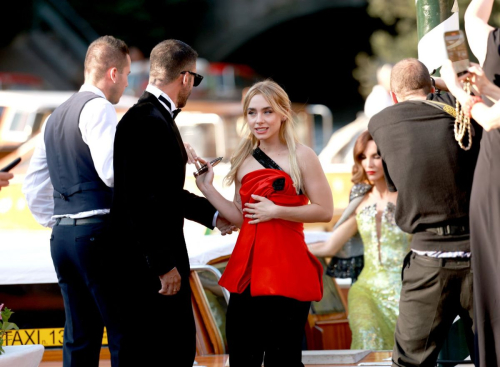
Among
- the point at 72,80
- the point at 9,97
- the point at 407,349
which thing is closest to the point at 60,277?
the point at 407,349

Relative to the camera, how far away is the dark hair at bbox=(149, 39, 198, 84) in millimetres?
4273

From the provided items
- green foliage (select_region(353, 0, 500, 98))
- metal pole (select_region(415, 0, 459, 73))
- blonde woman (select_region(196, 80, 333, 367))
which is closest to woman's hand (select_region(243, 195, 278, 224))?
blonde woman (select_region(196, 80, 333, 367))

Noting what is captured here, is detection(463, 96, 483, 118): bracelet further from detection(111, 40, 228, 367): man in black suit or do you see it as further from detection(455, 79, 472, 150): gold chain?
detection(111, 40, 228, 367): man in black suit

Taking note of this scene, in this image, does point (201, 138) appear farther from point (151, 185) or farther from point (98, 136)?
point (151, 185)

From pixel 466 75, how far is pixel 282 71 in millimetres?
26778

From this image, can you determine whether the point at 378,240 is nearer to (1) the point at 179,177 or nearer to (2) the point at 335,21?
(1) the point at 179,177

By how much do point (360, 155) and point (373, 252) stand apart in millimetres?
727

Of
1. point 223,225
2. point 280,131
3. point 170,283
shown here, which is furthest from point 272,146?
point 170,283

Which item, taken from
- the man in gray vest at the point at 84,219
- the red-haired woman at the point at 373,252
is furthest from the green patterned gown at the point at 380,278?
the man in gray vest at the point at 84,219

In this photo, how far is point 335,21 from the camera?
29.1 metres

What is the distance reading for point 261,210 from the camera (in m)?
4.30

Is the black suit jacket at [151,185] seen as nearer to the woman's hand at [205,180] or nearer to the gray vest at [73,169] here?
the gray vest at [73,169]

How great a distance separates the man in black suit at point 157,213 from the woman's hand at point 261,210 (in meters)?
0.37

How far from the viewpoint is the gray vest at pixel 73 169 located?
4.44 metres
